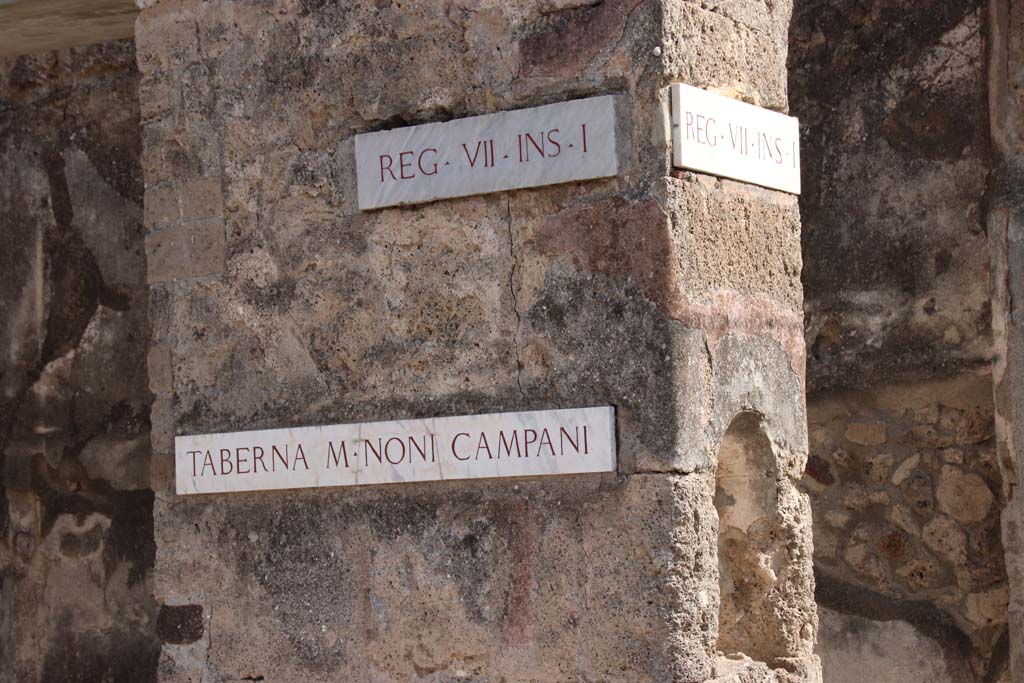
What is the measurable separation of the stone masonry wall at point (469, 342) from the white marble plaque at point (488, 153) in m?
0.04

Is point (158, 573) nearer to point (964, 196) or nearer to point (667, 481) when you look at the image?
point (667, 481)

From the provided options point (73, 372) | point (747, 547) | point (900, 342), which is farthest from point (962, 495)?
point (73, 372)

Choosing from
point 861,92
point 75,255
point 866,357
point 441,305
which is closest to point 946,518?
point 866,357

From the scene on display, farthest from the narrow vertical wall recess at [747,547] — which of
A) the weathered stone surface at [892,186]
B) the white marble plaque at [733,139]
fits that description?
the weathered stone surface at [892,186]

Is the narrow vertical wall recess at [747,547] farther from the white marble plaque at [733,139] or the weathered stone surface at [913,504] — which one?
the weathered stone surface at [913,504]

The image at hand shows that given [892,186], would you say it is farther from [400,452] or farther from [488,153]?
[400,452]

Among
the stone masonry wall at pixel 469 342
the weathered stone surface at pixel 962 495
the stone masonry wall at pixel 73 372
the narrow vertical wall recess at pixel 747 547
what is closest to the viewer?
the stone masonry wall at pixel 469 342

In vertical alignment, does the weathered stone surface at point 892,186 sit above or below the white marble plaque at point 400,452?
above

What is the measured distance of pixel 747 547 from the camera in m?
3.84

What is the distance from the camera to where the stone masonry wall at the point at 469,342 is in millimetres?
3539

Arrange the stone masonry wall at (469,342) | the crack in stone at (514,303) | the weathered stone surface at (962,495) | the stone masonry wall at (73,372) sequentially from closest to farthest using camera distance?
the stone masonry wall at (469,342) → the crack in stone at (514,303) → the stone masonry wall at (73,372) → the weathered stone surface at (962,495)

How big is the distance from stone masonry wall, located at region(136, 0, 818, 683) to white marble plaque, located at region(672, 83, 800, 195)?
0.04 meters

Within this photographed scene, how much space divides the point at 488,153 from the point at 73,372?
84.6 inches

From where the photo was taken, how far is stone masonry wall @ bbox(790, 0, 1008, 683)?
538 cm
